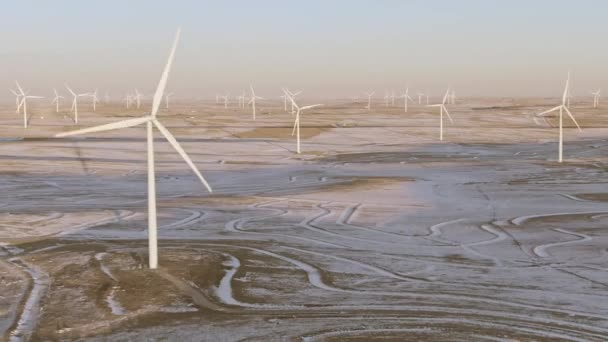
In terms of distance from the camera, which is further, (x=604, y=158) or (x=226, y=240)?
(x=604, y=158)

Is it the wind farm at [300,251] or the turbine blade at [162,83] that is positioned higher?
the turbine blade at [162,83]

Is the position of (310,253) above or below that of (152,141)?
below

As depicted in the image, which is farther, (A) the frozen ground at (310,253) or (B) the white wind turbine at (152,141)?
(B) the white wind turbine at (152,141)

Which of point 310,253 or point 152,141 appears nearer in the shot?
point 152,141

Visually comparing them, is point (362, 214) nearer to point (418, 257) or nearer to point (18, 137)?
point (418, 257)

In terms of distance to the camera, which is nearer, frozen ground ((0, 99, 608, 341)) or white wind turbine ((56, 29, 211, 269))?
frozen ground ((0, 99, 608, 341))

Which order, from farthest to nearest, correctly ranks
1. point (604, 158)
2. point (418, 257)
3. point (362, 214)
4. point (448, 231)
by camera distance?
1. point (604, 158)
2. point (362, 214)
3. point (448, 231)
4. point (418, 257)

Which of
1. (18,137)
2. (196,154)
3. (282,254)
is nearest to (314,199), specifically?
(282,254)

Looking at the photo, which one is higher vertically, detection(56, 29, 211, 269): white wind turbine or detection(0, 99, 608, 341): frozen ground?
detection(56, 29, 211, 269): white wind turbine
